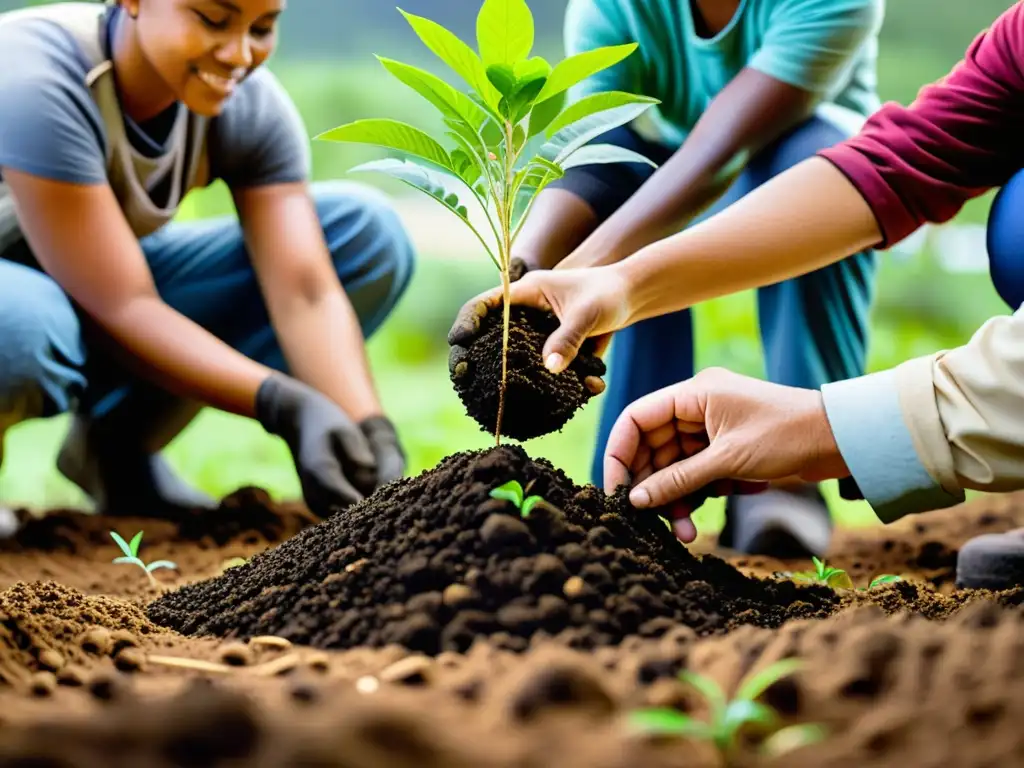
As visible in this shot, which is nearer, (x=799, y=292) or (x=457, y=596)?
(x=457, y=596)

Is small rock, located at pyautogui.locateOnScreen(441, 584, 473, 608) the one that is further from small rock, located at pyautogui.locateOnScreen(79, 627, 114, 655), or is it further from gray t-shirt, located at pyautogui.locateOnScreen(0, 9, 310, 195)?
gray t-shirt, located at pyautogui.locateOnScreen(0, 9, 310, 195)

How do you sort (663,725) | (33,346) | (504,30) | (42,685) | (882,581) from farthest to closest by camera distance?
(33,346) < (882,581) < (504,30) < (42,685) < (663,725)

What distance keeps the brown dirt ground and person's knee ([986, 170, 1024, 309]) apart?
0.52 m

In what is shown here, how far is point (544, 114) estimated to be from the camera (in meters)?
1.14

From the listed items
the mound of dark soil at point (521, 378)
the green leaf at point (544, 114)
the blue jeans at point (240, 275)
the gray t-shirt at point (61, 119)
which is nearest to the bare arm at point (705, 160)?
the mound of dark soil at point (521, 378)

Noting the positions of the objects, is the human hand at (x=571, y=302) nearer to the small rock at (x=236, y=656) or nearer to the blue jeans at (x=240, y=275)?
the small rock at (x=236, y=656)

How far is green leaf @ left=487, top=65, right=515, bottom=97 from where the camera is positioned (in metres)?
1.07

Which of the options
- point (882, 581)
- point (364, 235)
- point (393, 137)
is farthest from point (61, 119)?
point (882, 581)

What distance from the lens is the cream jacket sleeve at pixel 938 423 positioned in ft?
3.22

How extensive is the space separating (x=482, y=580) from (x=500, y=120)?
1.67 ft

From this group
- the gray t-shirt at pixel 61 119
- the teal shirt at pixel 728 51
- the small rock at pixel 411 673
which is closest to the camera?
the small rock at pixel 411 673

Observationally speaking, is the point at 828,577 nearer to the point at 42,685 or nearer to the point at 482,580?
the point at 482,580

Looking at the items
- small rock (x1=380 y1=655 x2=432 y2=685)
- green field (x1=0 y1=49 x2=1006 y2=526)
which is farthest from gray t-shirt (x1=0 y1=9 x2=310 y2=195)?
small rock (x1=380 y1=655 x2=432 y2=685)

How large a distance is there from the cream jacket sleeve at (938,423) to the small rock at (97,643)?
0.75m
